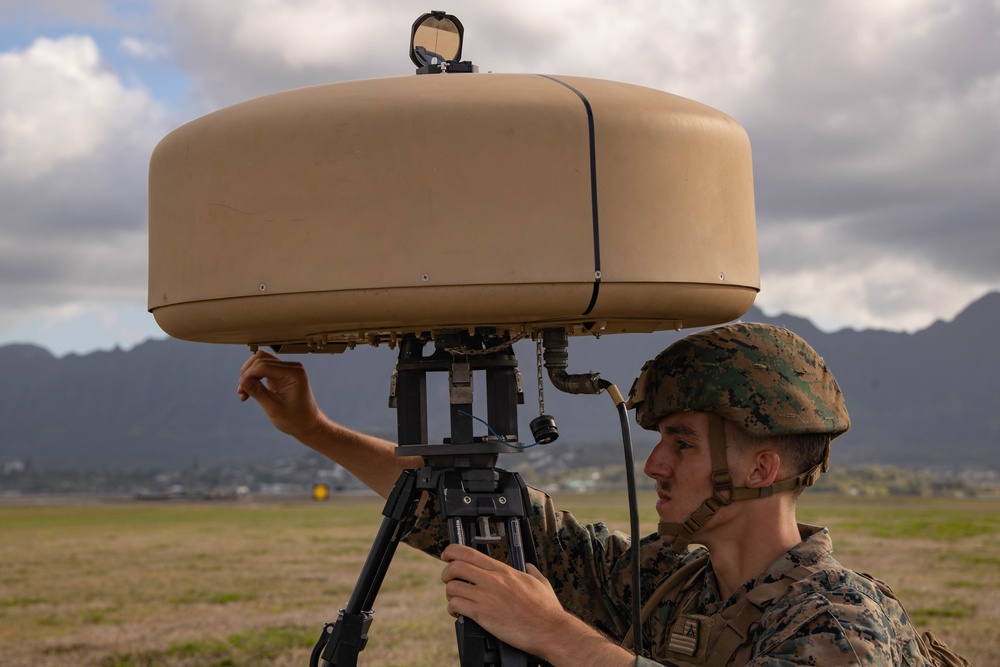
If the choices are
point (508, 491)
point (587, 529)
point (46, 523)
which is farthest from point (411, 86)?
point (46, 523)

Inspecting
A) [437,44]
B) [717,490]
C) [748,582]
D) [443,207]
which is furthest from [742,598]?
[437,44]

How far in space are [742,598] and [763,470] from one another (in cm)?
43

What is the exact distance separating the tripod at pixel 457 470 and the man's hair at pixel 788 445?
0.75 metres

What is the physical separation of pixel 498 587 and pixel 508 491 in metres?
0.43

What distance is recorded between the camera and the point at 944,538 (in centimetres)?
4216

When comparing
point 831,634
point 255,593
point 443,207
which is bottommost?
point 255,593

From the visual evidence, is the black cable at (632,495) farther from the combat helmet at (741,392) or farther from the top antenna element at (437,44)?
the top antenna element at (437,44)

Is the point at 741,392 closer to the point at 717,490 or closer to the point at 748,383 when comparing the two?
the point at 748,383

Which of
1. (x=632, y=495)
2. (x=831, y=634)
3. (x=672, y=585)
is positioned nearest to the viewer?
(x=831, y=634)

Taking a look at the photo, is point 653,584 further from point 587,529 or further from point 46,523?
point 46,523

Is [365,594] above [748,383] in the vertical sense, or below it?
below

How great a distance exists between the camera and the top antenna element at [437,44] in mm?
3377

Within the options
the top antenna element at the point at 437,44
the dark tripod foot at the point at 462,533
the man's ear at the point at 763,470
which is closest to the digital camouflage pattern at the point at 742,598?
the man's ear at the point at 763,470

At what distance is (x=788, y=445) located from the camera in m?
3.73
